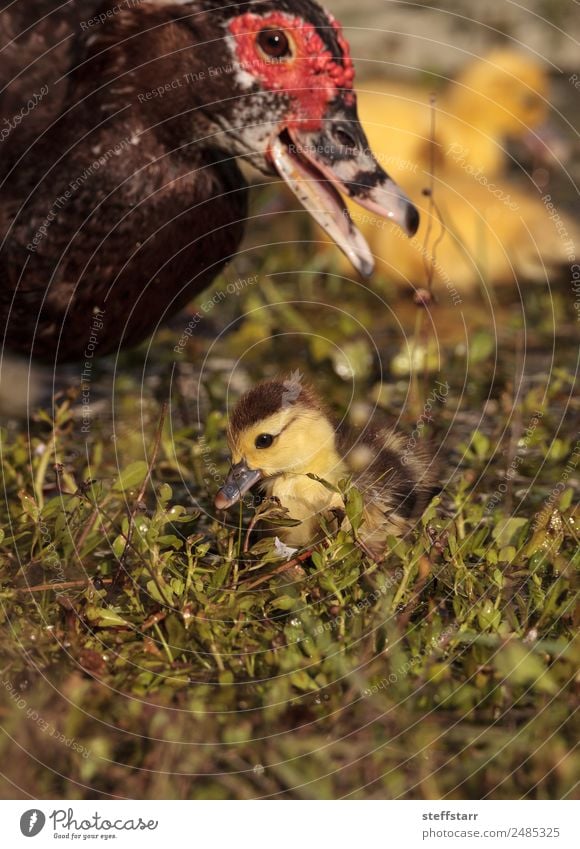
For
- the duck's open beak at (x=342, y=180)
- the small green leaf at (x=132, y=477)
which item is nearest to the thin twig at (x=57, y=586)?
the small green leaf at (x=132, y=477)

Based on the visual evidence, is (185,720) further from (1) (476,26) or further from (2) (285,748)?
(1) (476,26)

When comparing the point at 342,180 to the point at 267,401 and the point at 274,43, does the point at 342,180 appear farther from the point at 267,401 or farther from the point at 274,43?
the point at 267,401

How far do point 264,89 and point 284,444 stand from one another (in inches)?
29.7

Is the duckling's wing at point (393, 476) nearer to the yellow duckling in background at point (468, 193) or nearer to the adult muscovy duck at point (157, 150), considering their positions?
the adult muscovy duck at point (157, 150)

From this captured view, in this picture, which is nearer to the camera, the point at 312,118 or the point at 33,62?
the point at 312,118

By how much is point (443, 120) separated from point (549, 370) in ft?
3.36

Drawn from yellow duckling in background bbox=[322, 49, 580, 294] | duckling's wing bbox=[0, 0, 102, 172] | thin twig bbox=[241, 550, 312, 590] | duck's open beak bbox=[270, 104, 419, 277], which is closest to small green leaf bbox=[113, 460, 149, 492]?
thin twig bbox=[241, 550, 312, 590]

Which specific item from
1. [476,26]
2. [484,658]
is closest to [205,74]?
[484,658]

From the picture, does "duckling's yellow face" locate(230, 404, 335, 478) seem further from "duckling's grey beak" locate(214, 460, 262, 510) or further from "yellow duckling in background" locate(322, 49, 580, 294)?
"yellow duckling in background" locate(322, 49, 580, 294)

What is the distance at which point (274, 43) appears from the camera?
246cm

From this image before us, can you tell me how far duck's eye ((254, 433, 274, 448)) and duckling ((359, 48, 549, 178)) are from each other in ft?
5.46

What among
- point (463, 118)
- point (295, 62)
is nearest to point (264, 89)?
point (295, 62)

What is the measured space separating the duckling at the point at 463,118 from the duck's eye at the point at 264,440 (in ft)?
5.46

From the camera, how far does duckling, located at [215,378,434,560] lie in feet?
7.57
